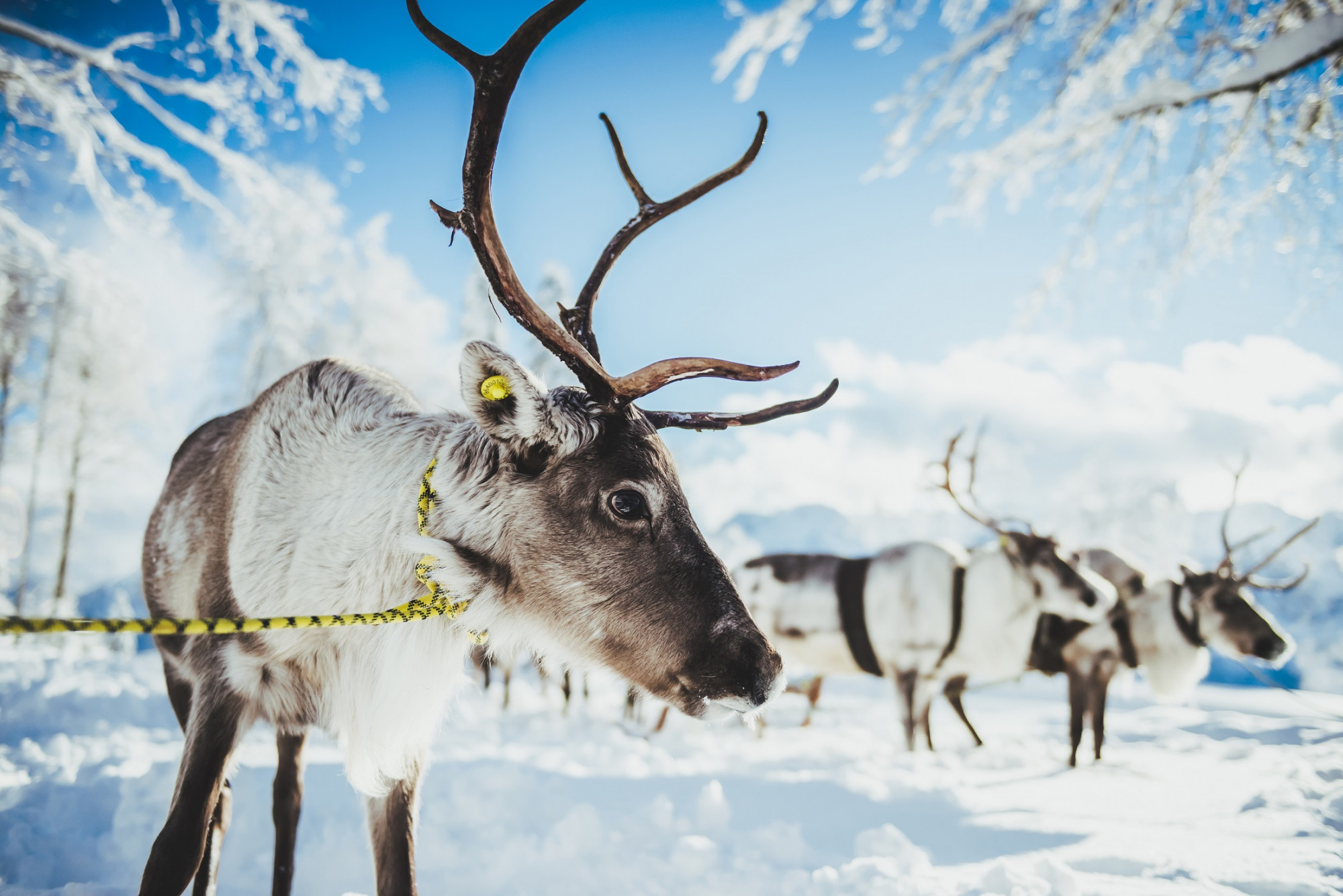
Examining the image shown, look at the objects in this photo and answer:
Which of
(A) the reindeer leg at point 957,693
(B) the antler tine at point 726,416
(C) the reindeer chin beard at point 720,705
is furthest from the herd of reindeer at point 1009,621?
(C) the reindeer chin beard at point 720,705

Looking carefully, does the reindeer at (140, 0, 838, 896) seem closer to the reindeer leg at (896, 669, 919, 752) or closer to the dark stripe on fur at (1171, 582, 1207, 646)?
the reindeer leg at (896, 669, 919, 752)

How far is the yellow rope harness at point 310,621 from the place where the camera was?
4.01 ft

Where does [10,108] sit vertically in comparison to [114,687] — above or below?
above

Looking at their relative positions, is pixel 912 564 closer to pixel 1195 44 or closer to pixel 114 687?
pixel 1195 44

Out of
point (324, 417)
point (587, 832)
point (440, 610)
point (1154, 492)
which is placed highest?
point (1154, 492)

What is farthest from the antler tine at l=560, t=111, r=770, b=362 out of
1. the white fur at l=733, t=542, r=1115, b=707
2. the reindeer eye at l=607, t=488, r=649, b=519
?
the white fur at l=733, t=542, r=1115, b=707

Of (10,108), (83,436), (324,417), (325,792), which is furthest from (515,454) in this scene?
(83,436)

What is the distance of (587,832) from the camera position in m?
3.40

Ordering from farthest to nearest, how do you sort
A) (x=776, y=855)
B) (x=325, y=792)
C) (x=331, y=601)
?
(x=325, y=792) < (x=776, y=855) < (x=331, y=601)

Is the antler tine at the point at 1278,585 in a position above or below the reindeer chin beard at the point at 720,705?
above

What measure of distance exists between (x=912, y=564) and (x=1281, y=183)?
174 inches

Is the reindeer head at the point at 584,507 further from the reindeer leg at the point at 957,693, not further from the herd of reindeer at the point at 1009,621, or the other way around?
the reindeer leg at the point at 957,693

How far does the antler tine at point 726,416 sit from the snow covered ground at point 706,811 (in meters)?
1.78

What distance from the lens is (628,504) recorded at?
72.9 inches
